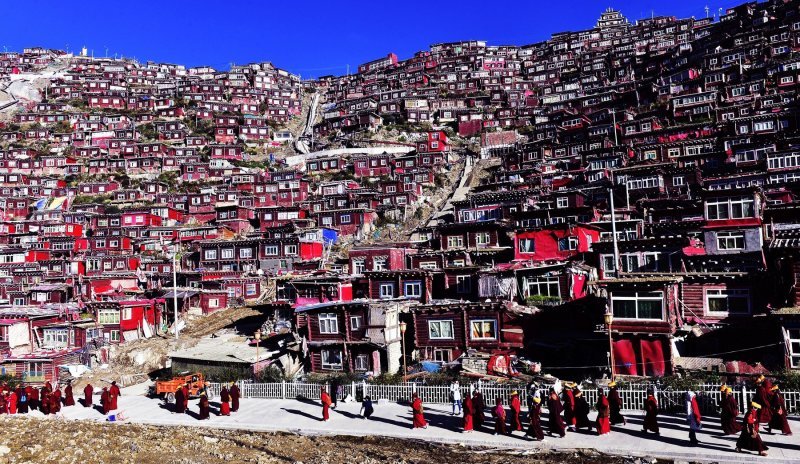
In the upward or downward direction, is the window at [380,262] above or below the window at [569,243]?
below

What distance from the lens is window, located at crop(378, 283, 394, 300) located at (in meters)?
42.2

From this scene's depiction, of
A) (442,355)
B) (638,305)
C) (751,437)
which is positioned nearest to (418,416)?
(751,437)

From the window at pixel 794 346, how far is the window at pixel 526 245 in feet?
66.5

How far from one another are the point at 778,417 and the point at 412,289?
25454 mm

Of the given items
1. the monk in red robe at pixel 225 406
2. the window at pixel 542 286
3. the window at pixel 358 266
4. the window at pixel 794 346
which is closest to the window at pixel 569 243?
the window at pixel 542 286

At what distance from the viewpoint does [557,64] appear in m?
144

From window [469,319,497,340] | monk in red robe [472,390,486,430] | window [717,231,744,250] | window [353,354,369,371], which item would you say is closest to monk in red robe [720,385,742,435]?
monk in red robe [472,390,486,430]

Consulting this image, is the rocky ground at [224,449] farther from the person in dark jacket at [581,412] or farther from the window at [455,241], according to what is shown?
the window at [455,241]

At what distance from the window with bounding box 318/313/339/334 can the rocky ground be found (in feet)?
39.7

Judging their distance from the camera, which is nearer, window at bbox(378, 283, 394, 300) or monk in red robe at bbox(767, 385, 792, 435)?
monk in red robe at bbox(767, 385, 792, 435)

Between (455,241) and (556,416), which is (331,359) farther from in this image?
(455,241)

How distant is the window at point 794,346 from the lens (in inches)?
997

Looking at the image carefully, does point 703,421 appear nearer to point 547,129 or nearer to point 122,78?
point 547,129

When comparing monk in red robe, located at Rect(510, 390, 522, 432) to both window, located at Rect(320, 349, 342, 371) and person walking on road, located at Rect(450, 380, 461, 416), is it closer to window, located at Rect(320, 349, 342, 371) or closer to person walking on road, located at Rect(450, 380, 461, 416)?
person walking on road, located at Rect(450, 380, 461, 416)
